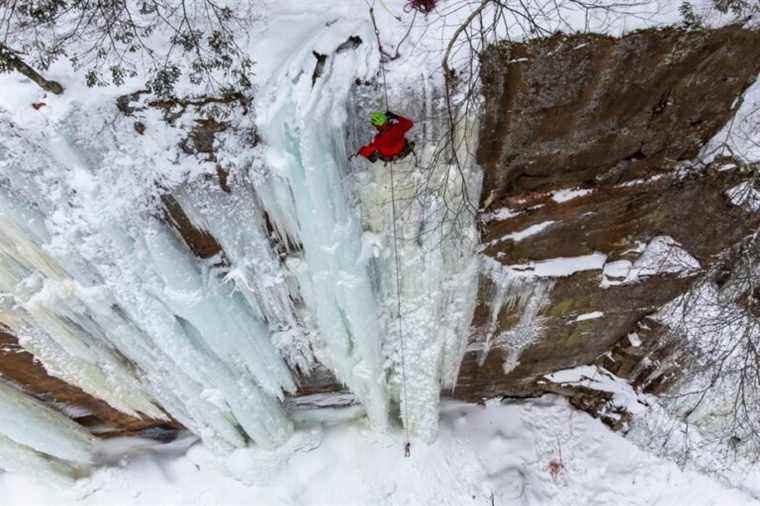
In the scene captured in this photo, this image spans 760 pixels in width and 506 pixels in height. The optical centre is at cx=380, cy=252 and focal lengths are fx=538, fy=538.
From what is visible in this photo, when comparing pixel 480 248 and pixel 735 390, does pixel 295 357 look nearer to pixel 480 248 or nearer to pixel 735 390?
pixel 480 248

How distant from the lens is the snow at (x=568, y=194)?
4.11m

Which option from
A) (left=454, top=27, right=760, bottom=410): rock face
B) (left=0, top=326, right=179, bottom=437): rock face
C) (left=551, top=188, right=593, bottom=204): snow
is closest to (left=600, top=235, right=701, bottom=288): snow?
(left=454, top=27, right=760, bottom=410): rock face

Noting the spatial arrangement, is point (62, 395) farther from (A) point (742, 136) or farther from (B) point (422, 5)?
(A) point (742, 136)

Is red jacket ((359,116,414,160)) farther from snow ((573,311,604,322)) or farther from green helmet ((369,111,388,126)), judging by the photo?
snow ((573,311,604,322))

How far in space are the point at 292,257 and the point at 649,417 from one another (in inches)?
185

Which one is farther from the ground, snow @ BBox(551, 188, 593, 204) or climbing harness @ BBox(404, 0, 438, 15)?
climbing harness @ BBox(404, 0, 438, 15)

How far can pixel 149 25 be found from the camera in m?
3.11

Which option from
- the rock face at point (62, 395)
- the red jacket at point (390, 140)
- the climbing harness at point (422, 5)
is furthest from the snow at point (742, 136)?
the rock face at point (62, 395)

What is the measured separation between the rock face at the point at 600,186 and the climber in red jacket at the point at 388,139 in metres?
0.56

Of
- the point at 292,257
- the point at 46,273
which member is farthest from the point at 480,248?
the point at 46,273

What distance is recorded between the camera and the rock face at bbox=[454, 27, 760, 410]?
10.7ft

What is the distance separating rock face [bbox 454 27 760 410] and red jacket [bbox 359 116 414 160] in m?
0.56

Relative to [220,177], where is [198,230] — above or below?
below

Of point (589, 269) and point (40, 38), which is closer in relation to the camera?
point (40, 38)
